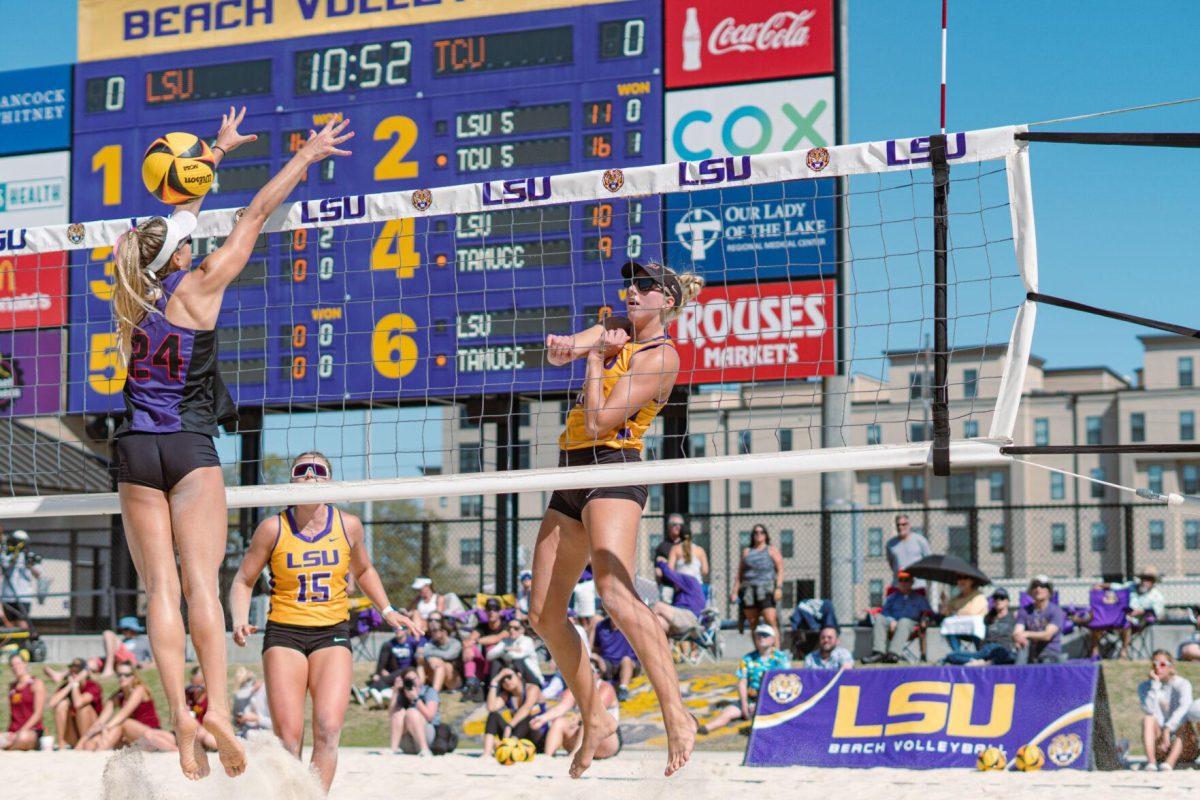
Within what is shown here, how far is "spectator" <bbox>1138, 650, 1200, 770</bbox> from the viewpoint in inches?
388

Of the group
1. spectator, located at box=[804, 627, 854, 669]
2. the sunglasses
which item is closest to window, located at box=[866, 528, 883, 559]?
spectator, located at box=[804, 627, 854, 669]

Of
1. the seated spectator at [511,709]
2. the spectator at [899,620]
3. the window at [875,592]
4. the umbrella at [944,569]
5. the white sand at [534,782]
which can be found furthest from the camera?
the window at [875,592]

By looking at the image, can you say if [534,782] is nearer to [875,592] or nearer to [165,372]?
[165,372]

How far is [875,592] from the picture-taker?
162ft

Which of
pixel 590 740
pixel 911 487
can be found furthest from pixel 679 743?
pixel 911 487

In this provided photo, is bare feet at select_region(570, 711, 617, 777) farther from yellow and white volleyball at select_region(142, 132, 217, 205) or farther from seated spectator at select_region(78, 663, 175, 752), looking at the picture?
seated spectator at select_region(78, 663, 175, 752)

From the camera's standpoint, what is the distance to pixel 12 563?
687 inches

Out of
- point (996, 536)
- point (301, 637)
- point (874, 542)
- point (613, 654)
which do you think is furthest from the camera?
point (996, 536)

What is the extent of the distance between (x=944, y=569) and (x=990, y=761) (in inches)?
133

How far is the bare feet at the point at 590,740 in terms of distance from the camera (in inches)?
213

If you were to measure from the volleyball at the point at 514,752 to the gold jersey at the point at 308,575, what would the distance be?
13.3 ft

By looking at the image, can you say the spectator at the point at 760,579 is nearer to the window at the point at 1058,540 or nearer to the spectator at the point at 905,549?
the spectator at the point at 905,549

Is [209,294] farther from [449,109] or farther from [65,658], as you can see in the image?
[65,658]

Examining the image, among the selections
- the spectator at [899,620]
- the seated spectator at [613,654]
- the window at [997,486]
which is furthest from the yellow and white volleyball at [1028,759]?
the window at [997,486]
